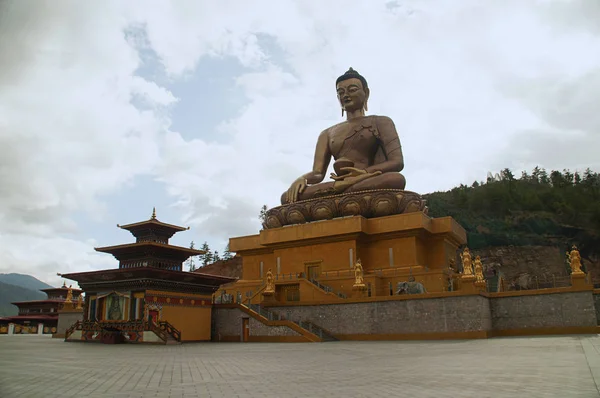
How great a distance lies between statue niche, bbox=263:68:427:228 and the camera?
87.8 ft

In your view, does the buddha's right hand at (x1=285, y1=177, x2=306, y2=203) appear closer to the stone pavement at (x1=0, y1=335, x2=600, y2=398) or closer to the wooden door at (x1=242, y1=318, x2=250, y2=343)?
the wooden door at (x1=242, y1=318, x2=250, y2=343)

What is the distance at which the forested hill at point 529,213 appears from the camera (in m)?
53.3

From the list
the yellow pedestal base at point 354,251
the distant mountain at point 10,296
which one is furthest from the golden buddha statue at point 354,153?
the distant mountain at point 10,296

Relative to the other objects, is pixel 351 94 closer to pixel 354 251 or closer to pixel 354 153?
pixel 354 153

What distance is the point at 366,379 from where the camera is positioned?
712 cm

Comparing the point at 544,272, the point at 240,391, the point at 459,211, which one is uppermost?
the point at 459,211

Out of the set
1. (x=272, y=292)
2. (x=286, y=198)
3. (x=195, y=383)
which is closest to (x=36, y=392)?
(x=195, y=383)

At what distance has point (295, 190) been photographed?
1158 inches

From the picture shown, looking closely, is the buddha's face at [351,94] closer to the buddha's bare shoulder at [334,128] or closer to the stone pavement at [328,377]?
the buddha's bare shoulder at [334,128]

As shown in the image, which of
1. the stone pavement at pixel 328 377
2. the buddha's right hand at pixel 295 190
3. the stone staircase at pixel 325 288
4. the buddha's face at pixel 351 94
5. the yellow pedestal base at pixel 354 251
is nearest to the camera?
the stone pavement at pixel 328 377

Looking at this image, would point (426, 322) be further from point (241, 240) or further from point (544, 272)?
point (544, 272)

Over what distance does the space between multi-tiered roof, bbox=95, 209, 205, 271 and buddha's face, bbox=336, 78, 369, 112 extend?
481 inches

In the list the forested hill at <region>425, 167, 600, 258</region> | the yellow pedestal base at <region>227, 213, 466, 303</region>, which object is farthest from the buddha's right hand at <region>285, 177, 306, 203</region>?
the forested hill at <region>425, 167, 600, 258</region>

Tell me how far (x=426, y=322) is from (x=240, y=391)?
45.2ft
